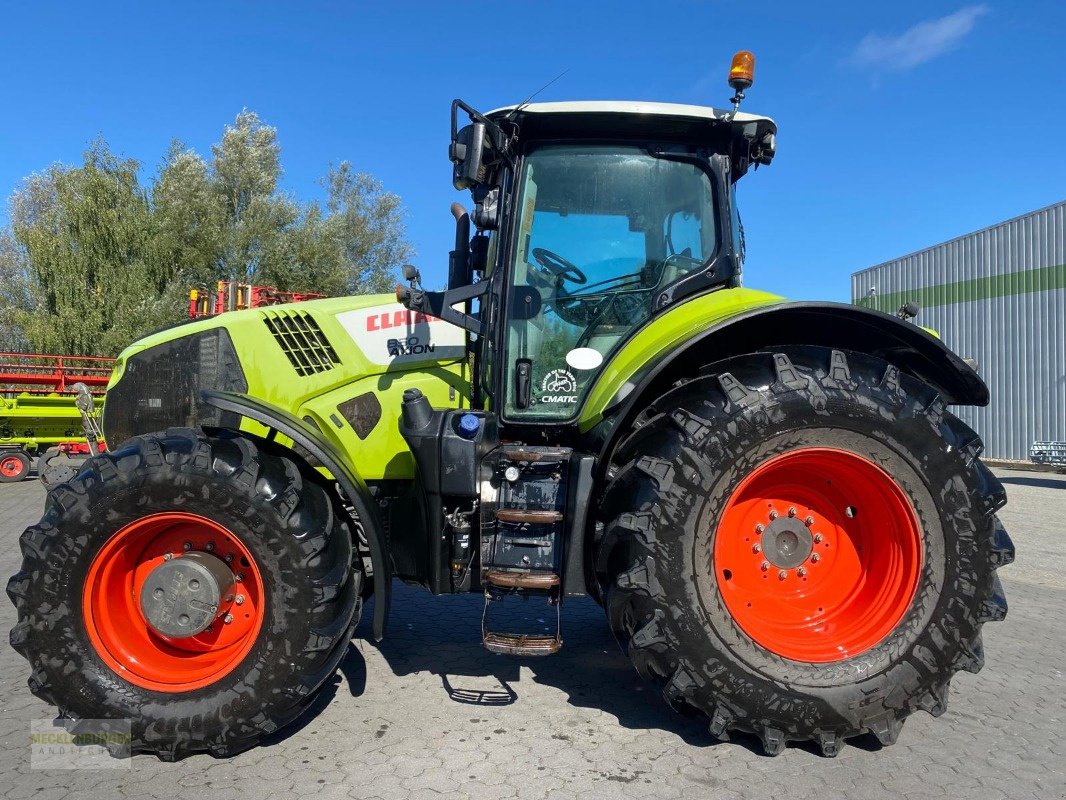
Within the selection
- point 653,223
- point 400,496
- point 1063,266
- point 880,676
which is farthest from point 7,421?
point 1063,266

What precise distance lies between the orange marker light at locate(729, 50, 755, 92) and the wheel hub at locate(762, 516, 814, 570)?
6.20ft

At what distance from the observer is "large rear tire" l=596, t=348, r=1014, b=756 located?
273 centimetres

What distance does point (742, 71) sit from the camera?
128 inches

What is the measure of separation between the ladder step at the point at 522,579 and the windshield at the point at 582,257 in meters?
0.72

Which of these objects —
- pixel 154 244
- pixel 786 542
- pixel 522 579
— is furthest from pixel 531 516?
pixel 154 244

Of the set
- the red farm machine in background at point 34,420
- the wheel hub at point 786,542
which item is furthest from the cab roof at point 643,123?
the red farm machine in background at point 34,420

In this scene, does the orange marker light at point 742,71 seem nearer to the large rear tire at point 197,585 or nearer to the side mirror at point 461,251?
the side mirror at point 461,251

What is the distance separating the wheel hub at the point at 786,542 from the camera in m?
3.08

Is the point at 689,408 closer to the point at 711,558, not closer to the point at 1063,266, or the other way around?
the point at 711,558

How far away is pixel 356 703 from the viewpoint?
332 cm

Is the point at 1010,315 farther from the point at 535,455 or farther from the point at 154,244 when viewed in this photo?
the point at 154,244

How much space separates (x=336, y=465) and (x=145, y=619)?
949 mm

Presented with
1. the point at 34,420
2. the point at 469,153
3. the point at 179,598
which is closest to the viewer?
the point at 179,598

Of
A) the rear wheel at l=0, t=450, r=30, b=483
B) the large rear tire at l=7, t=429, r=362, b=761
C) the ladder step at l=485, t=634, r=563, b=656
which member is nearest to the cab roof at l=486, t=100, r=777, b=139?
the large rear tire at l=7, t=429, r=362, b=761
